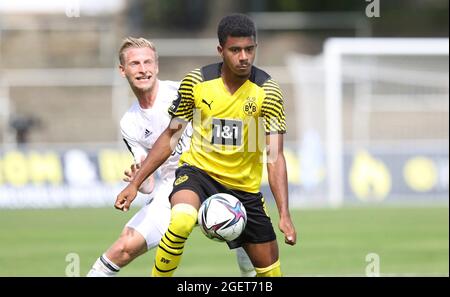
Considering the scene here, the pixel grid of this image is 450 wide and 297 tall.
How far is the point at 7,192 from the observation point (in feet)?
69.4

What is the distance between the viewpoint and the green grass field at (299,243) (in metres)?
11.7

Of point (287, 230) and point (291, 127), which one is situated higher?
point (287, 230)

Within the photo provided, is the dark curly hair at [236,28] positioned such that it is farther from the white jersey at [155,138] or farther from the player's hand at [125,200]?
the player's hand at [125,200]

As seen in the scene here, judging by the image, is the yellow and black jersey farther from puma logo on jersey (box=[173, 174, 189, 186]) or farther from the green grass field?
the green grass field

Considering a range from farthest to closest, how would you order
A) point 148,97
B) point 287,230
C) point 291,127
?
point 291,127, point 148,97, point 287,230

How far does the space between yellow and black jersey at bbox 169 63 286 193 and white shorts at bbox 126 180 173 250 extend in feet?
2.14

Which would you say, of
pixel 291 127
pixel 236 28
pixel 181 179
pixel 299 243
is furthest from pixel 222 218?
pixel 291 127

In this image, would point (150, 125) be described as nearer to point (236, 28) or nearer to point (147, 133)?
point (147, 133)

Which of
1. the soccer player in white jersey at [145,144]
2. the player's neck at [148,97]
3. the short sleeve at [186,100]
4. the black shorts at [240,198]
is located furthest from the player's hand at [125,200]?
the player's neck at [148,97]

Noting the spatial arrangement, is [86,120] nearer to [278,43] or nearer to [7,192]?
[278,43]

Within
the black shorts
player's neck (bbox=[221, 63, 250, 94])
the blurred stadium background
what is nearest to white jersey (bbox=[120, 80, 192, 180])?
the black shorts

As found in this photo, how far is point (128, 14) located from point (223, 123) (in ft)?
94.3

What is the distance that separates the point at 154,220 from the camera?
8.22 m

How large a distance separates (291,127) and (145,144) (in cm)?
2226
